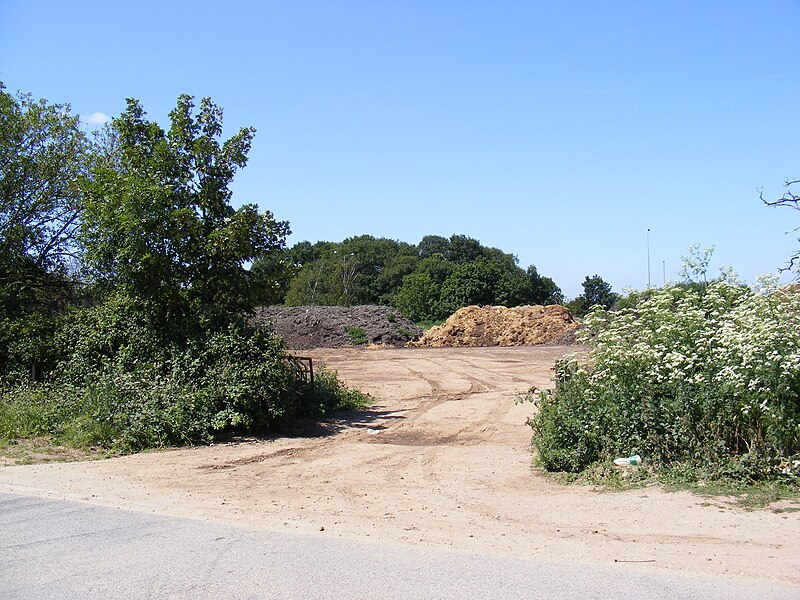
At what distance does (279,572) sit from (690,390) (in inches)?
217

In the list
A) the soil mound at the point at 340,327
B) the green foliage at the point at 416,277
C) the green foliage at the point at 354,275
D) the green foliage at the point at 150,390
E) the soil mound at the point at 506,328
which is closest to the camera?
the green foliage at the point at 150,390

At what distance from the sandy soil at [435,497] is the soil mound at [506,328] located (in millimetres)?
24340

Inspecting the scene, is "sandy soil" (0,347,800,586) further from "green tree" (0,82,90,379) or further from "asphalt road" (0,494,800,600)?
"green tree" (0,82,90,379)

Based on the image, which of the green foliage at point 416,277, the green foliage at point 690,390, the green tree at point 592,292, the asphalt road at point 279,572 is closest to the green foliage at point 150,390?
the green foliage at point 690,390

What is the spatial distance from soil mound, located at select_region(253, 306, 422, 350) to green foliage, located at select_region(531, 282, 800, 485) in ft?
104

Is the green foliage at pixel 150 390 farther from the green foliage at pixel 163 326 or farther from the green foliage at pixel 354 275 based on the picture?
the green foliage at pixel 354 275

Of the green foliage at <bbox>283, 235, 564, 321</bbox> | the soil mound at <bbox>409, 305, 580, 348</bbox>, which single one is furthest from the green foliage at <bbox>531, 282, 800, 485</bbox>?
the green foliage at <bbox>283, 235, 564, 321</bbox>

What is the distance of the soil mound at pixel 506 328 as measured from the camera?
136ft

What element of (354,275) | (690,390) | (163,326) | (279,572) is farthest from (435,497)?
(354,275)

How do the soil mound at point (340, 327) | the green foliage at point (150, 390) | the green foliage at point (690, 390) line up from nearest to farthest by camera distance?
1. the green foliage at point (690, 390)
2. the green foliage at point (150, 390)
3. the soil mound at point (340, 327)

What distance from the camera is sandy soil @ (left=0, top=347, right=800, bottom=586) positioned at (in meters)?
6.36

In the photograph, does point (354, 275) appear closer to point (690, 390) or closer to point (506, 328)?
point (506, 328)

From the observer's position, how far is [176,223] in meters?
15.4

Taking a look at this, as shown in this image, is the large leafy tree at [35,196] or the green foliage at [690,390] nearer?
the green foliage at [690,390]
